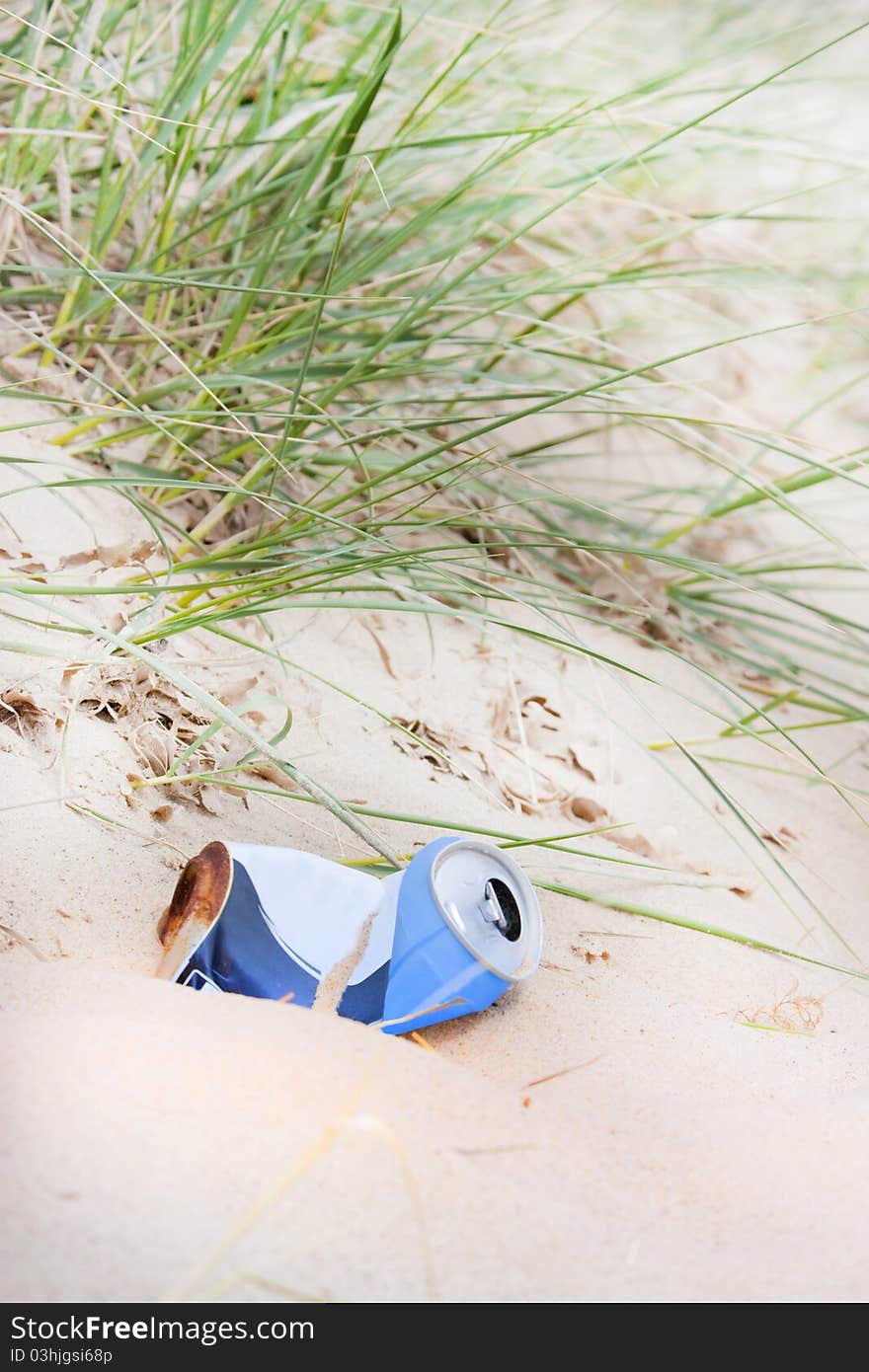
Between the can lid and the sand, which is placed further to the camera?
the can lid

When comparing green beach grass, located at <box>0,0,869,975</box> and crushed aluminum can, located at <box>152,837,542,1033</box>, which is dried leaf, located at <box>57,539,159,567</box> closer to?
green beach grass, located at <box>0,0,869,975</box>

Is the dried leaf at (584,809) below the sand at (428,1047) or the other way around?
below

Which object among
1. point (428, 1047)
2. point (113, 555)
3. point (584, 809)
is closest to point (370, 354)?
point (113, 555)

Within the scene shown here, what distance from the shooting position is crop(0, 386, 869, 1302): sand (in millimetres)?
619

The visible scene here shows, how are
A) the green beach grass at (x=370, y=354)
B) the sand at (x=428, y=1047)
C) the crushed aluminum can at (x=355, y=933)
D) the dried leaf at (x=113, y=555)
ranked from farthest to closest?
the dried leaf at (x=113, y=555)
the green beach grass at (x=370, y=354)
the crushed aluminum can at (x=355, y=933)
the sand at (x=428, y=1047)

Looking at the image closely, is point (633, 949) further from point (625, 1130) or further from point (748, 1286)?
point (748, 1286)

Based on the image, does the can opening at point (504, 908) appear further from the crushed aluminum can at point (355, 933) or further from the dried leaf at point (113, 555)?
the dried leaf at point (113, 555)

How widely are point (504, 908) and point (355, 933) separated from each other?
131 mm

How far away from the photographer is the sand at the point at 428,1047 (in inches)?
24.4

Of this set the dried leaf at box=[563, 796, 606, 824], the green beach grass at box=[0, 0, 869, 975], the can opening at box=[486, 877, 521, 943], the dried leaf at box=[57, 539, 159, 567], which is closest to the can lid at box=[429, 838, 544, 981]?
the can opening at box=[486, 877, 521, 943]

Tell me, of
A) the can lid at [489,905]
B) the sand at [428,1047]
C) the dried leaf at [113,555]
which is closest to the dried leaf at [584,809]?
the sand at [428,1047]

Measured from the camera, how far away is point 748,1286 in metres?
0.69

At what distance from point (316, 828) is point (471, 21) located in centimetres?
153
